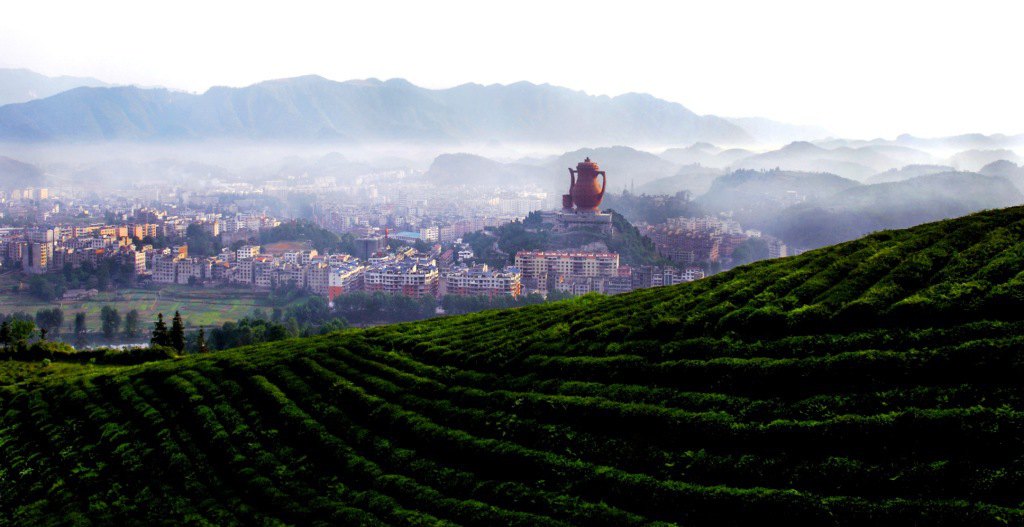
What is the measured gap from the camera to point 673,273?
31312mm

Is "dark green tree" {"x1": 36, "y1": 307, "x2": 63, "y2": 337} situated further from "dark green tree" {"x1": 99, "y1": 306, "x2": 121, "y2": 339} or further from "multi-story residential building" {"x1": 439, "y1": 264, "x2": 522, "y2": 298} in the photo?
"multi-story residential building" {"x1": 439, "y1": 264, "x2": 522, "y2": 298}

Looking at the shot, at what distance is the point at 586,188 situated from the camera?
1412 inches

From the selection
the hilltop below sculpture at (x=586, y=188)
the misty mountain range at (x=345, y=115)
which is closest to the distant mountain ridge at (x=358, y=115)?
the misty mountain range at (x=345, y=115)

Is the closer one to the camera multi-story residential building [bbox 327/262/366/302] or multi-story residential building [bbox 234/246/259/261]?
multi-story residential building [bbox 327/262/366/302]

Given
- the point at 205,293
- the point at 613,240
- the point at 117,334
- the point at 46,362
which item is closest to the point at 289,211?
the point at 205,293

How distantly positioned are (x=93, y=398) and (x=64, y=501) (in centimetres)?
195

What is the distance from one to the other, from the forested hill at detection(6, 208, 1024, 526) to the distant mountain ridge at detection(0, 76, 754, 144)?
3266 inches

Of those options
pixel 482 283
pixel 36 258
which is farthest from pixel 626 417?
pixel 36 258

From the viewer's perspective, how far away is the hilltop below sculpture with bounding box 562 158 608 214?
35.3 m

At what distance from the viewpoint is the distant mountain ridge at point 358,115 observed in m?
90.4

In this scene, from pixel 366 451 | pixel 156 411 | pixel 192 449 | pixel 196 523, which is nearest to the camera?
pixel 196 523

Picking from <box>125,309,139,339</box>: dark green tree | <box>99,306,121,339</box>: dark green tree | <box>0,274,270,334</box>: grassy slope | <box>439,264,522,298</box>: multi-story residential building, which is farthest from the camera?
<box>439,264,522,298</box>: multi-story residential building

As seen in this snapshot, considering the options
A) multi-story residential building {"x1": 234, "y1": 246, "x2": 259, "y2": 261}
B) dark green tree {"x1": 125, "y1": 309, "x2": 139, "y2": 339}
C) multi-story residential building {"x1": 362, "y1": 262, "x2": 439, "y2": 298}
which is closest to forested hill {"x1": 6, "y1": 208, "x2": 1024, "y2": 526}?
dark green tree {"x1": 125, "y1": 309, "x2": 139, "y2": 339}

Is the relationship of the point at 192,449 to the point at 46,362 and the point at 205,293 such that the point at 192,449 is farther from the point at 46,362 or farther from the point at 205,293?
the point at 205,293
